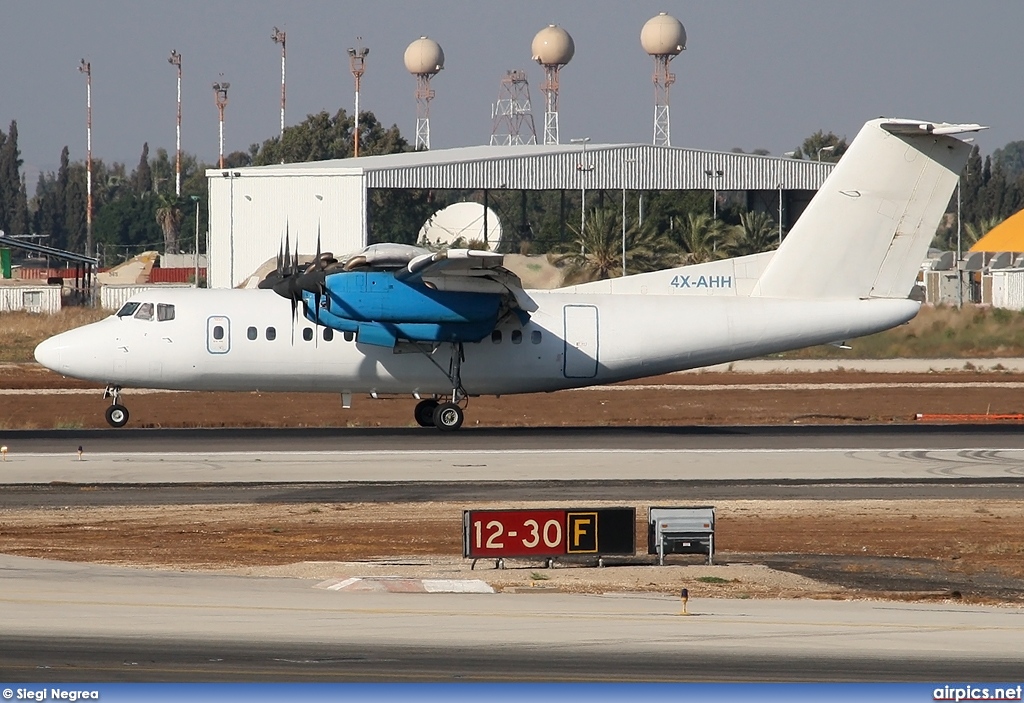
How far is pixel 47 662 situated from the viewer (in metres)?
11.2

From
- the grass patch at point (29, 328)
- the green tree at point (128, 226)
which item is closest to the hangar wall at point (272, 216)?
the grass patch at point (29, 328)

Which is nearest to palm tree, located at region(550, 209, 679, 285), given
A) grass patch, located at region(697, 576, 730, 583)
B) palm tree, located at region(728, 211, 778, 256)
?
palm tree, located at region(728, 211, 778, 256)

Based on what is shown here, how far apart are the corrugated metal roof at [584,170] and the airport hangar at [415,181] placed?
61 millimetres

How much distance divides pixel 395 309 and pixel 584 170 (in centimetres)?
5211

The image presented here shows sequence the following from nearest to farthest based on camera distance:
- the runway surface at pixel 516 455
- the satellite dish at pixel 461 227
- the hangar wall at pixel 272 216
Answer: the runway surface at pixel 516 455
the hangar wall at pixel 272 216
the satellite dish at pixel 461 227

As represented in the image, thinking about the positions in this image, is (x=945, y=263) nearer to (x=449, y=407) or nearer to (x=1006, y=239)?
(x=1006, y=239)

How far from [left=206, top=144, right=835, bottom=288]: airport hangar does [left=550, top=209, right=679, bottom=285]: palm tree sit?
4.58 metres

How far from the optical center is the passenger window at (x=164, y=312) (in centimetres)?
3066

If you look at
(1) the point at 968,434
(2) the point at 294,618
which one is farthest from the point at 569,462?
(2) the point at 294,618

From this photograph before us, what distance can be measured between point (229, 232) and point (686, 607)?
6622 cm

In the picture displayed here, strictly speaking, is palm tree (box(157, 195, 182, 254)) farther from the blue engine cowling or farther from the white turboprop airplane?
the blue engine cowling

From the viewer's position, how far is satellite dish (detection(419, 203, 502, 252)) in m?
84.6

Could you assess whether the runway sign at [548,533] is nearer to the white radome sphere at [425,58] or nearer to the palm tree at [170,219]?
the white radome sphere at [425,58]

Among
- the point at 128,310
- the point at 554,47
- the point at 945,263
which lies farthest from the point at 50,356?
the point at 554,47
